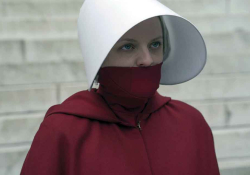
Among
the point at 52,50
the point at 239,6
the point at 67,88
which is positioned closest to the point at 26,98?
the point at 67,88

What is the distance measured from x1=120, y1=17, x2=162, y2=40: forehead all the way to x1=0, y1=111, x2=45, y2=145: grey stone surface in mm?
1880

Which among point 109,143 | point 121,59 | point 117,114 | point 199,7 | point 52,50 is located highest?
point 199,7

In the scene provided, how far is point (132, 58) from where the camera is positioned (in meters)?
1.67

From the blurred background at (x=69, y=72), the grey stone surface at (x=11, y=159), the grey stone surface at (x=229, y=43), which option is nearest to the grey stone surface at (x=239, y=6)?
the blurred background at (x=69, y=72)

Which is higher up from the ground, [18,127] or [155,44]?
[155,44]

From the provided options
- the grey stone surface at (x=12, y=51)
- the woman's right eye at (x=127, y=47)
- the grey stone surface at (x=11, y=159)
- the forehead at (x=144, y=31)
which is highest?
the forehead at (x=144, y=31)

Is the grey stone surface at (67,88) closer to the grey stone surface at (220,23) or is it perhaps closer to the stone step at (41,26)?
→ the stone step at (41,26)

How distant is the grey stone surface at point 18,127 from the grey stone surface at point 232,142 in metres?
1.78

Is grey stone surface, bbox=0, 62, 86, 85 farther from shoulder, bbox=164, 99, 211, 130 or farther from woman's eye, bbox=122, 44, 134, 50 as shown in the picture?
woman's eye, bbox=122, 44, 134, 50

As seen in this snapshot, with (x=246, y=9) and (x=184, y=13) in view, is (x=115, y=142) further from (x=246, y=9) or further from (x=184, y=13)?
(x=246, y=9)

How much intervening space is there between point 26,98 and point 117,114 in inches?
68.9

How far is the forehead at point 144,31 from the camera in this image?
166 cm

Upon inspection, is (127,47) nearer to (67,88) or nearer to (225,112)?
(67,88)

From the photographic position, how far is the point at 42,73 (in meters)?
3.41
